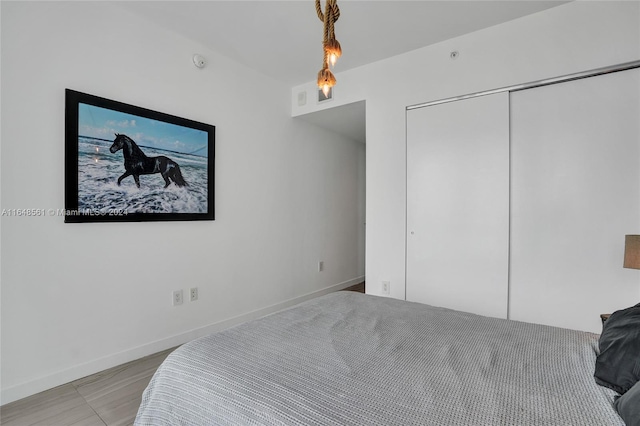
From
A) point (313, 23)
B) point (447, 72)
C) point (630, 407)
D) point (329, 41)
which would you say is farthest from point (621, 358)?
point (313, 23)

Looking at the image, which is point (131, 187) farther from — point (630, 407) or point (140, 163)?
point (630, 407)

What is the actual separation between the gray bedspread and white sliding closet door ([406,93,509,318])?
3.83 feet

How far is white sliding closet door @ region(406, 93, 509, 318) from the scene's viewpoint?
2564mm

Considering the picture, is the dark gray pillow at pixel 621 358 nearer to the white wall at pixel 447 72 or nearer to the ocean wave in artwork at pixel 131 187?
the white wall at pixel 447 72

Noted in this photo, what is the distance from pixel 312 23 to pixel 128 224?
215cm

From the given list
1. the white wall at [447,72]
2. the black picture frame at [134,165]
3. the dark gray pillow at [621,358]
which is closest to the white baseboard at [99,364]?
the black picture frame at [134,165]

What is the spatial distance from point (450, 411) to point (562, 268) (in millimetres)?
2082

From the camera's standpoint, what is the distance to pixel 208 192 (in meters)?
2.93

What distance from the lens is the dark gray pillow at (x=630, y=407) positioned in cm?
71

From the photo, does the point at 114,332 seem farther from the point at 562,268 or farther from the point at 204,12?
the point at 562,268

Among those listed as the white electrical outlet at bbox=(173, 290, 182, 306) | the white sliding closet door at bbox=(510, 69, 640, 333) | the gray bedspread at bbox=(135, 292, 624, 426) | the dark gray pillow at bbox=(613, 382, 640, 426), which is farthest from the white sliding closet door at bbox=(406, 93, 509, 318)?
the white electrical outlet at bbox=(173, 290, 182, 306)

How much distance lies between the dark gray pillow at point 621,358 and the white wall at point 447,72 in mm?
1572

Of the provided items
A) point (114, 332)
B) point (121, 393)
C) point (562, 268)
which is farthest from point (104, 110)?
point (562, 268)

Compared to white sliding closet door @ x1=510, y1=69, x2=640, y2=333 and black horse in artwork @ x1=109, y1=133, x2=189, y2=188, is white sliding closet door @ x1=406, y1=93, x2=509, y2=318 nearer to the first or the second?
white sliding closet door @ x1=510, y1=69, x2=640, y2=333
